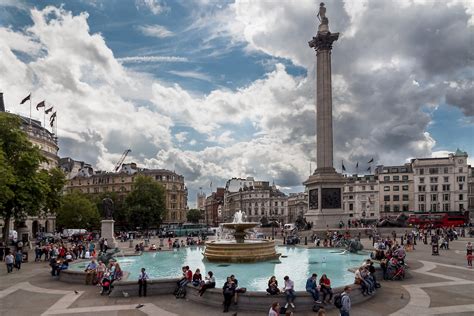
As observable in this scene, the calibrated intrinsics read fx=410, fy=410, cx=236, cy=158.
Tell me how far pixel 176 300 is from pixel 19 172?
Result: 31861mm

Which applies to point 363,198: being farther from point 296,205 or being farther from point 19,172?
point 19,172

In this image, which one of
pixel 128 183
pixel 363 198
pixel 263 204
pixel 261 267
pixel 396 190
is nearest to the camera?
pixel 261 267

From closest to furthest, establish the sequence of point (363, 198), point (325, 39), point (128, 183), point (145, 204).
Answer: point (325, 39) < point (145, 204) < point (363, 198) < point (128, 183)

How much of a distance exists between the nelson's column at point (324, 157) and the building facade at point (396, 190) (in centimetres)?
6156

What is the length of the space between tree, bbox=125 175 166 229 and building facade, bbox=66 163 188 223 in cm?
2283

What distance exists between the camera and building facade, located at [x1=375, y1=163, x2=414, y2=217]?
11069 centimetres

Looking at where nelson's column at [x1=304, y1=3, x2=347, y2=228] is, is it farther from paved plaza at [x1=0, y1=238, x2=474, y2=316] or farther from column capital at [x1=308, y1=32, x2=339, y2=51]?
paved plaza at [x1=0, y1=238, x2=474, y2=316]

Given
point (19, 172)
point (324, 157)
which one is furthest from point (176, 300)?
point (324, 157)

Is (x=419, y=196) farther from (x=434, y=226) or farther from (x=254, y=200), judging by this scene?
(x=254, y=200)

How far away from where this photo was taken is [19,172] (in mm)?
42219

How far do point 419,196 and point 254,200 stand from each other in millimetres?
64293

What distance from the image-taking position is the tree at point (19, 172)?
40.9 meters

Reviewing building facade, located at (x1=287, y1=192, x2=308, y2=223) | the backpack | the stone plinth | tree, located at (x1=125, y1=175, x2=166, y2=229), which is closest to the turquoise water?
the backpack

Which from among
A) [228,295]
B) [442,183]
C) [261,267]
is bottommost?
[261,267]
